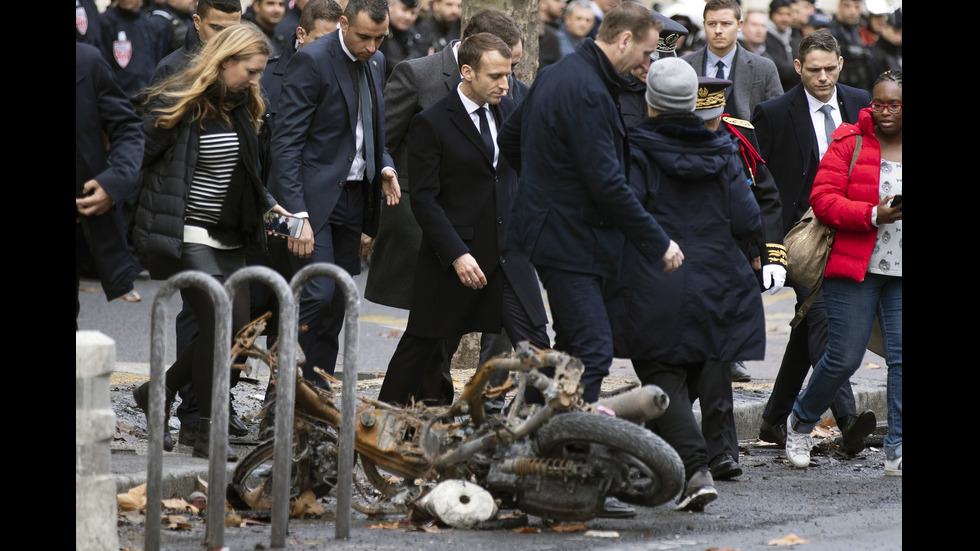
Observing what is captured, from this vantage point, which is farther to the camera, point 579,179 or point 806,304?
point 806,304

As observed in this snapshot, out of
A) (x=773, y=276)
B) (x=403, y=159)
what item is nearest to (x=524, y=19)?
(x=403, y=159)

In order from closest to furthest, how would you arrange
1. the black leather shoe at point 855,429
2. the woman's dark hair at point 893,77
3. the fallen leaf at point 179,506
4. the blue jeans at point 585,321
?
the fallen leaf at point 179,506, the blue jeans at point 585,321, the woman's dark hair at point 893,77, the black leather shoe at point 855,429

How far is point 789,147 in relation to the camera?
8.38 meters

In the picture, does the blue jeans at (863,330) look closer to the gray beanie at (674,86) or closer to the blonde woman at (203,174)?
the gray beanie at (674,86)

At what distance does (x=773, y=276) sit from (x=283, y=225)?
7.54ft

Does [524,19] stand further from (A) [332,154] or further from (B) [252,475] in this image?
(B) [252,475]

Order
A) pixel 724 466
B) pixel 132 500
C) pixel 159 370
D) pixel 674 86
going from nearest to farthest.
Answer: pixel 159 370 → pixel 132 500 → pixel 674 86 → pixel 724 466

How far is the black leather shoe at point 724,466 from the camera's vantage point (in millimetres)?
7027

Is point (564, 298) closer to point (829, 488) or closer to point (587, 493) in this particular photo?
point (587, 493)

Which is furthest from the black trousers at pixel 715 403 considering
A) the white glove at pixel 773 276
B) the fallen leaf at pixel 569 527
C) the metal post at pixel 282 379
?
the metal post at pixel 282 379

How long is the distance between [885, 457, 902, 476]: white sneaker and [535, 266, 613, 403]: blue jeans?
1.94m

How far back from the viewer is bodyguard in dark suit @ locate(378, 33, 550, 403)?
729 cm

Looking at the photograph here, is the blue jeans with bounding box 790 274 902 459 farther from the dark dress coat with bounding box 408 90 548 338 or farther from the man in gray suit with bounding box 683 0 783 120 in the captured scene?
the man in gray suit with bounding box 683 0 783 120

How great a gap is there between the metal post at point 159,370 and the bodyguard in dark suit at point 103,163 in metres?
1.27
